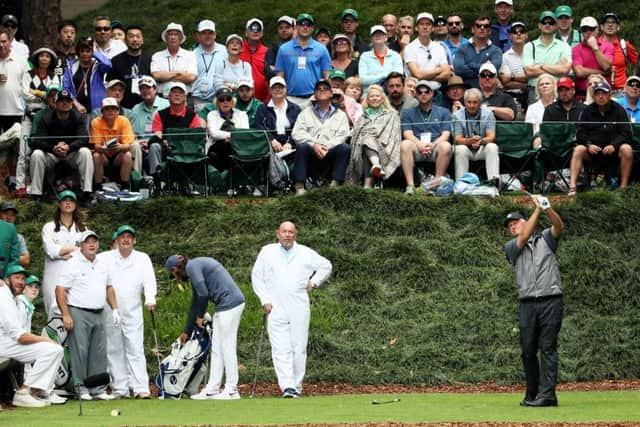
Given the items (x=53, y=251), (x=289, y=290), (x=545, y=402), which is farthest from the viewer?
(x=53, y=251)

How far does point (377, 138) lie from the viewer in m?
22.8

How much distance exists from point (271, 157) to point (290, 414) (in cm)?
782

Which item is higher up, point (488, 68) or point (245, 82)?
point (488, 68)

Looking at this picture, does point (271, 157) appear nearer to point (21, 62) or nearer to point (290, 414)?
point (21, 62)

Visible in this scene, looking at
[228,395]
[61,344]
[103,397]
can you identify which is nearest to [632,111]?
[228,395]

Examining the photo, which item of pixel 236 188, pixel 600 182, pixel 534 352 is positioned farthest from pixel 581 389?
pixel 236 188

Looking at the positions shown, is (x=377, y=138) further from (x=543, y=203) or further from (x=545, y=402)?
(x=543, y=203)

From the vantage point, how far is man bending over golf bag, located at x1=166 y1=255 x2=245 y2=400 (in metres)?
18.2

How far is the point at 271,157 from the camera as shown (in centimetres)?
2322

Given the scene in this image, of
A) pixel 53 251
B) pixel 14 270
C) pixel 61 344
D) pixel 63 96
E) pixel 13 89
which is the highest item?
pixel 13 89

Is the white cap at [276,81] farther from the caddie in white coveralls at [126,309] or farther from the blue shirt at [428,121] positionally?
the caddie in white coveralls at [126,309]

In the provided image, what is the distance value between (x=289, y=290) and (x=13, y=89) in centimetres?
711

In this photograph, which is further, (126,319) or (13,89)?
(13,89)

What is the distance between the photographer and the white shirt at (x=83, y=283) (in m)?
18.3
